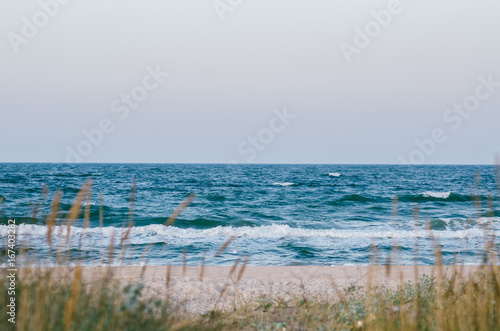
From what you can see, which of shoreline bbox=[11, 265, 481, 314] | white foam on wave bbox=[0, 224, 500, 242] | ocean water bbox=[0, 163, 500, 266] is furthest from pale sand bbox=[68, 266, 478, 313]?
white foam on wave bbox=[0, 224, 500, 242]

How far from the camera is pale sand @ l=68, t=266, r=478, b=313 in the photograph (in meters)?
6.05

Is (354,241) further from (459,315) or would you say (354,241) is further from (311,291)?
(459,315)

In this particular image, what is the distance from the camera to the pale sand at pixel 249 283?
19.9 feet

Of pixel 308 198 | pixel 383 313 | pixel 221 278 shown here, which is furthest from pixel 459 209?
pixel 383 313

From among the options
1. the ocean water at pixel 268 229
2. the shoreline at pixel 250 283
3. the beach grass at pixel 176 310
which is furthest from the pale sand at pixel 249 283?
the beach grass at pixel 176 310

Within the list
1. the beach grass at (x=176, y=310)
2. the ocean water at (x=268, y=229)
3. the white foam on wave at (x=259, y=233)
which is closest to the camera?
the beach grass at (x=176, y=310)

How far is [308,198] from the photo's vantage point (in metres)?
27.3

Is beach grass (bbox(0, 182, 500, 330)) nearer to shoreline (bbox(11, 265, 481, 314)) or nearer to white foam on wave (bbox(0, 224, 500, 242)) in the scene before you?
shoreline (bbox(11, 265, 481, 314))

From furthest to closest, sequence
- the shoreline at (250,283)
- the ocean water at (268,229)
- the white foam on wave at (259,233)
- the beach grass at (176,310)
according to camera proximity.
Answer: the white foam on wave at (259,233) < the ocean water at (268,229) < the shoreline at (250,283) < the beach grass at (176,310)

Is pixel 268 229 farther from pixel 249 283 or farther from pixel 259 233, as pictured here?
pixel 249 283

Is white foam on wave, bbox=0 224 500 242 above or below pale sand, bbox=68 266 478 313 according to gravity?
below

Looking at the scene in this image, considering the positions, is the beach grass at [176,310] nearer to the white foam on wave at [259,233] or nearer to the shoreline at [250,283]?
the shoreline at [250,283]

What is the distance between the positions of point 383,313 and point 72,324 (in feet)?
8.68

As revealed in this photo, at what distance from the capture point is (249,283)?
7.15 m
